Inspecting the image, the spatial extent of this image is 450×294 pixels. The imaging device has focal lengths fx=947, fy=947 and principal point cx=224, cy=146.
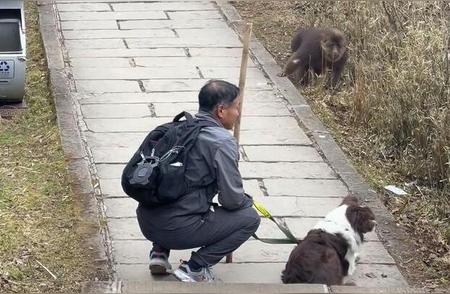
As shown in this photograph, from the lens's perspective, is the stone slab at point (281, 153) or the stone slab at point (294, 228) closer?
the stone slab at point (294, 228)

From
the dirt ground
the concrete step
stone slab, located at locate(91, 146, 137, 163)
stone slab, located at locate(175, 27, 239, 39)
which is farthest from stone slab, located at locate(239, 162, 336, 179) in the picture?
stone slab, located at locate(175, 27, 239, 39)

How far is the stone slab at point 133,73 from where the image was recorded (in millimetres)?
9250

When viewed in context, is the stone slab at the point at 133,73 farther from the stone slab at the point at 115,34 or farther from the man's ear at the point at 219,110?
the man's ear at the point at 219,110

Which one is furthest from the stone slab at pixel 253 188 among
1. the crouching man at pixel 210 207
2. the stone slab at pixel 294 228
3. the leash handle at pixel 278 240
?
the crouching man at pixel 210 207

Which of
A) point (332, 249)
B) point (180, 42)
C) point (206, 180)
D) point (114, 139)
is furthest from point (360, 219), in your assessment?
point (180, 42)

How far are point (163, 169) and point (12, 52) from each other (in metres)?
3.76

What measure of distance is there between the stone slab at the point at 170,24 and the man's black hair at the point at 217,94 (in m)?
5.56

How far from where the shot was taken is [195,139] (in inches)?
206

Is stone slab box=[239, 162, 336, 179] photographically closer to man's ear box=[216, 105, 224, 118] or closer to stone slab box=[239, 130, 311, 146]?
stone slab box=[239, 130, 311, 146]

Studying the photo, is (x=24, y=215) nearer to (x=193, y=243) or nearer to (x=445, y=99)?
(x=193, y=243)

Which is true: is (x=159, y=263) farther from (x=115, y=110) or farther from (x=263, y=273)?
(x=115, y=110)

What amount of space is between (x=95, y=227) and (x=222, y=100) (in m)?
1.46

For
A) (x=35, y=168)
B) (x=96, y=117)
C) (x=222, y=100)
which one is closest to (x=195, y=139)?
(x=222, y=100)

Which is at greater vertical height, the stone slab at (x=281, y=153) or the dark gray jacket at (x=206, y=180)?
the dark gray jacket at (x=206, y=180)
